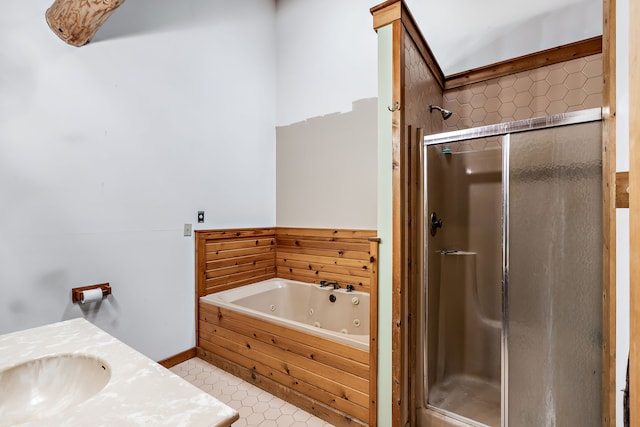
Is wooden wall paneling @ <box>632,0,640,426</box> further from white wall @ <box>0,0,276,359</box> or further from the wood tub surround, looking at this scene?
white wall @ <box>0,0,276,359</box>

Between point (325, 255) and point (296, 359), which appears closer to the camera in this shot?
point (296, 359)

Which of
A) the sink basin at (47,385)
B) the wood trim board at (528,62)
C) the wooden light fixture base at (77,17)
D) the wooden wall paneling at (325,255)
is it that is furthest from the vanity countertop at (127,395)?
the wood trim board at (528,62)

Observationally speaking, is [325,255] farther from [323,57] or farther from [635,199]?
[635,199]

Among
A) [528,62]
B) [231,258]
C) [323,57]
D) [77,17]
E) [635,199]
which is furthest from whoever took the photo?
[323,57]

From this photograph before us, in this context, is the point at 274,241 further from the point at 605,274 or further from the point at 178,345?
the point at 605,274

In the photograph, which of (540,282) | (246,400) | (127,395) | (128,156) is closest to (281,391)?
(246,400)

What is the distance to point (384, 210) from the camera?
1.55 m

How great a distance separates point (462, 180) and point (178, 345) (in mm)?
2560

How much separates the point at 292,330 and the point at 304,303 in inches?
37.6

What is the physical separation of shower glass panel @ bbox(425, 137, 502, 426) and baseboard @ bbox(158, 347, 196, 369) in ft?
6.06

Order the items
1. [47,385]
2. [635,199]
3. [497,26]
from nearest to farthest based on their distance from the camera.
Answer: [635,199] → [47,385] → [497,26]

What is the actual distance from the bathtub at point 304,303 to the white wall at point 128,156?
43 centimetres

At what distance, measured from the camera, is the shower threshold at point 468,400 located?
5.41 ft

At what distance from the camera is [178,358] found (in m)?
2.42
